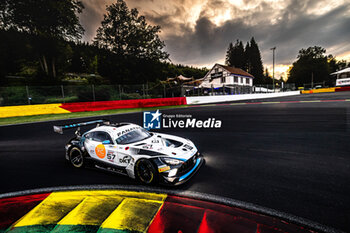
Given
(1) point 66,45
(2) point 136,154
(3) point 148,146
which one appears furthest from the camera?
(1) point 66,45

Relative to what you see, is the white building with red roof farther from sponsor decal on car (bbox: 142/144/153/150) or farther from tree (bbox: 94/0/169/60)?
sponsor decal on car (bbox: 142/144/153/150)

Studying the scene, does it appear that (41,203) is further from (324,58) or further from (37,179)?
(324,58)

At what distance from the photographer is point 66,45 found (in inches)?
1049

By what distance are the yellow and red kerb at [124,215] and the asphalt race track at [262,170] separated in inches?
16.7

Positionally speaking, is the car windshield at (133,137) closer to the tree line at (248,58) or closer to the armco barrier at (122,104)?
the armco barrier at (122,104)

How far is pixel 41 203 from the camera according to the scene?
10.2 feet

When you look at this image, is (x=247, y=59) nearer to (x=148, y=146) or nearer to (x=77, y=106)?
(x=77, y=106)

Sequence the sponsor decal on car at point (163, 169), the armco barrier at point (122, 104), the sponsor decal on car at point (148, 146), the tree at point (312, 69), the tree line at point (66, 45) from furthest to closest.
Result: the tree at point (312, 69) → the tree line at point (66, 45) → the armco barrier at point (122, 104) → the sponsor decal on car at point (148, 146) → the sponsor decal on car at point (163, 169)

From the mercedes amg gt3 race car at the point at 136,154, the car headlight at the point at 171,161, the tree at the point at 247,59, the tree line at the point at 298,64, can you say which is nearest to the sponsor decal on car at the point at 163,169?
the mercedes amg gt3 race car at the point at 136,154

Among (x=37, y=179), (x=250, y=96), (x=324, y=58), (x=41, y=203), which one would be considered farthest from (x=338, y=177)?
(x=324, y=58)

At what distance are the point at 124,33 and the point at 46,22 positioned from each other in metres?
12.8

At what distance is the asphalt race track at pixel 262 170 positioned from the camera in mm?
2785

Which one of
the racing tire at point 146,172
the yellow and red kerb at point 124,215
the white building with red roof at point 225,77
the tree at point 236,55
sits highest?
the tree at point 236,55

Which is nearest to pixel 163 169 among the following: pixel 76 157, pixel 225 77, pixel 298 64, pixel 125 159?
pixel 125 159
